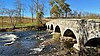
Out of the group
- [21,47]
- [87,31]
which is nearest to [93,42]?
[87,31]

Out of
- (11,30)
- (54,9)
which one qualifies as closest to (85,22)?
(11,30)

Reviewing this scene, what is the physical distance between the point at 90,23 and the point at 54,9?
221ft

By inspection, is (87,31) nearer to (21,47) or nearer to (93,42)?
(93,42)

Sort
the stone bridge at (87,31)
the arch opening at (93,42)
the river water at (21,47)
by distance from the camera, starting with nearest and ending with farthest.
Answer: the stone bridge at (87,31)
the arch opening at (93,42)
the river water at (21,47)

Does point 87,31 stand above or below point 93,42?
above

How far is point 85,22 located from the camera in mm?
26859

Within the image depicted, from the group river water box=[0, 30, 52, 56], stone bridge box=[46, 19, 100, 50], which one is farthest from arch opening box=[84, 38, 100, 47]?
river water box=[0, 30, 52, 56]

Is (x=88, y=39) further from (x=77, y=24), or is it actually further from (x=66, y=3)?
(x=66, y=3)

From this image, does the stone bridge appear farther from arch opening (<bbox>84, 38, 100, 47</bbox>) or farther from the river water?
the river water

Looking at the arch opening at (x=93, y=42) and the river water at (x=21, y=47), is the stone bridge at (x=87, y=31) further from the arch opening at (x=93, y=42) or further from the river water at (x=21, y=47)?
the river water at (x=21, y=47)

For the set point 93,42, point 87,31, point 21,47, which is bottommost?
point 21,47

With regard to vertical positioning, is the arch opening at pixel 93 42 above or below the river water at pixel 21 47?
above

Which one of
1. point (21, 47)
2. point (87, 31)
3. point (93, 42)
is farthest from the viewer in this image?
point (21, 47)

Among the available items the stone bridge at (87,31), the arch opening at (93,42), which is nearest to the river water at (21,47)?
the stone bridge at (87,31)
